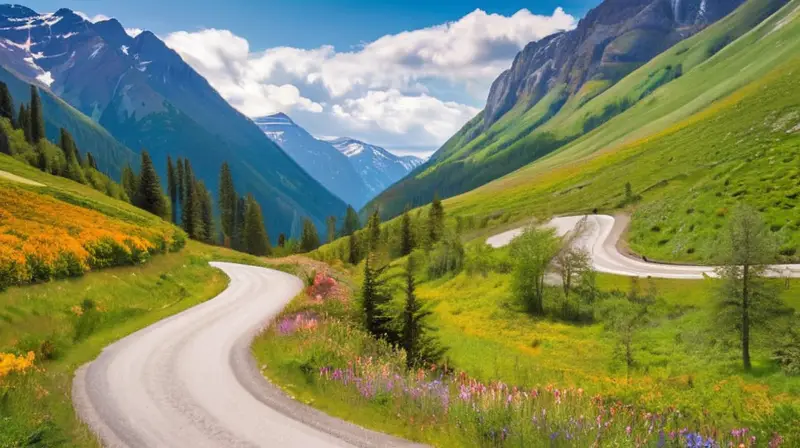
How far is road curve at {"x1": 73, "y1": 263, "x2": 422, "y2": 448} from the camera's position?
967 cm

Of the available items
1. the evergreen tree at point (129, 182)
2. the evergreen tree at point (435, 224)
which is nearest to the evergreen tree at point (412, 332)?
the evergreen tree at point (435, 224)

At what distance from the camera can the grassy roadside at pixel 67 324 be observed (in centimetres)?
913

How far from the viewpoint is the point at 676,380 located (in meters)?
20.0

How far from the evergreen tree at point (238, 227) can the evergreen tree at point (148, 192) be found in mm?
26157

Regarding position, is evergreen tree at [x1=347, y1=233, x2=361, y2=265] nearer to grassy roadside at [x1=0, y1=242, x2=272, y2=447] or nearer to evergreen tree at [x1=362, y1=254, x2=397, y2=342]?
grassy roadside at [x1=0, y1=242, x2=272, y2=447]

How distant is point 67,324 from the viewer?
58.5 ft

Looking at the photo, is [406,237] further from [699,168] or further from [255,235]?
[699,168]

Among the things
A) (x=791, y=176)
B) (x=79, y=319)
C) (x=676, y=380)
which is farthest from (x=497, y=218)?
(x=79, y=319)

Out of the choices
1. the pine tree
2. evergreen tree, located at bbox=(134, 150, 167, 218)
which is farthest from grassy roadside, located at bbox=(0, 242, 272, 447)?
the pine tree

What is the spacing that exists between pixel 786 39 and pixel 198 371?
698 feet

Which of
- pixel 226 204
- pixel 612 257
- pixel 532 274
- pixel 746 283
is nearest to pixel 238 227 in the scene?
pixel 226 204

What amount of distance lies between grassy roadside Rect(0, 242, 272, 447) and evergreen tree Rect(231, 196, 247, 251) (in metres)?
94.7

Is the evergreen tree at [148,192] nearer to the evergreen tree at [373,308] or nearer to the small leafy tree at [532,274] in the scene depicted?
the small leafy tree at [532,274]

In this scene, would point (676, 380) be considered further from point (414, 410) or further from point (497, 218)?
point (497, 218)
